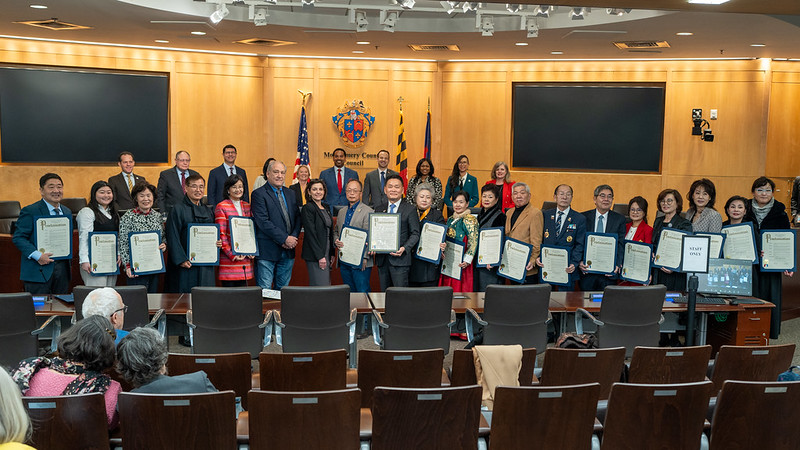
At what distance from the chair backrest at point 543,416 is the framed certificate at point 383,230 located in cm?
417

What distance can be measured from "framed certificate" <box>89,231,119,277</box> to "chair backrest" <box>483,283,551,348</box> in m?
3.58

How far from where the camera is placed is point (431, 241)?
7.54 m

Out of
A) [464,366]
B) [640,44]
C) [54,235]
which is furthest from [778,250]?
[54,235]

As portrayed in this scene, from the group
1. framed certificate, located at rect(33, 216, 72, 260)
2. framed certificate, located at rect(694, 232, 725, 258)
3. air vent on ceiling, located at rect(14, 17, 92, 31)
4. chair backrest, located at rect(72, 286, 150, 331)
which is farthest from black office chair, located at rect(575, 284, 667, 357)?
air vent on ceiling, located at rect(14, 17, 92, 31)

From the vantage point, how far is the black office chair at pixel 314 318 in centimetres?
571

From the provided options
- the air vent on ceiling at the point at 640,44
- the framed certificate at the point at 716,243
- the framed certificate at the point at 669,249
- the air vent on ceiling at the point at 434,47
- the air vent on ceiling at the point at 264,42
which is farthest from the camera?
the air vent on ceiling at the point at 434,47

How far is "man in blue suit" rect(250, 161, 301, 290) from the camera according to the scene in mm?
7586

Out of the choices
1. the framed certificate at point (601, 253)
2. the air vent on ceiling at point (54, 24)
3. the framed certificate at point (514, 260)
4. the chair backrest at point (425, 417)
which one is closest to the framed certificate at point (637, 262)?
the framed certificate at point (601, 253)

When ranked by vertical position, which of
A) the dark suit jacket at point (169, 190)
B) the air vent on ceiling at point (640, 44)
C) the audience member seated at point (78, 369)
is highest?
the air vent on ceiling at point (640, 44)

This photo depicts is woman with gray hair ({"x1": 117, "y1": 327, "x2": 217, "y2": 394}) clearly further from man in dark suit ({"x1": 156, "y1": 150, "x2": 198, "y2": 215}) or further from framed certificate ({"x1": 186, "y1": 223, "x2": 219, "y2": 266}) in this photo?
man in dark suit ({"x1": 156, "y1": 150, "x2": 198, "y2": 215})

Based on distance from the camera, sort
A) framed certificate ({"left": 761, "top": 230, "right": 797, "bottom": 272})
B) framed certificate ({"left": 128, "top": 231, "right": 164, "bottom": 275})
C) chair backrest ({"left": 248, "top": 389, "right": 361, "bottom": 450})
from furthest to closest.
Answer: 1. framed certificate ({"left": 761, "top": 230, "right": 797, "bottom": 272})
2. framed certificate ({"left": 128, "top": 231, "right": 164, "bottom": 275})
3. chair backrest ({"left": 248, "top": 389, "right": 361, "bottom": 450})

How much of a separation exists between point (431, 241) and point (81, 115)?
8.04m

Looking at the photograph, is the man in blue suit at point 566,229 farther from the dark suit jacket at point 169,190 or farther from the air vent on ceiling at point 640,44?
the dark suit jacket at point 169,190

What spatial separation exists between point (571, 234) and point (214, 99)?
327 inches
